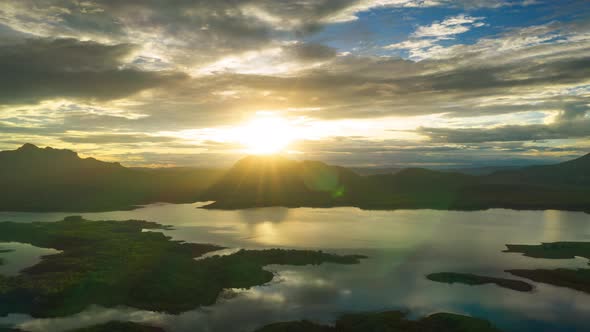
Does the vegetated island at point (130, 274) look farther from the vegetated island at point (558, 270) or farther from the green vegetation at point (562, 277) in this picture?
the vegetated island at point (558, 270)

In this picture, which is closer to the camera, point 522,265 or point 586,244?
point 522,265

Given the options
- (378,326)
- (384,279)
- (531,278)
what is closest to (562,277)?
(531,278)

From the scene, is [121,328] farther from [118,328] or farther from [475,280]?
[475,280]

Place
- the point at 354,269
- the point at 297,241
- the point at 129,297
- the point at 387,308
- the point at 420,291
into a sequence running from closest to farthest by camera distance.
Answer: the point at 387,308 → the point at 129,297 → the point at 420,291 → the point at 354,269 → the point at 297,241

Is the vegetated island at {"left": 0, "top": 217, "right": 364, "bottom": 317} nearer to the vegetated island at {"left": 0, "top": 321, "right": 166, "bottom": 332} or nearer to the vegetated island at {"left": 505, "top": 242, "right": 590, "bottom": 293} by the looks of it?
the vegetated island at {"left": 0, "top": 321, "right": 166, "bottom": 332}

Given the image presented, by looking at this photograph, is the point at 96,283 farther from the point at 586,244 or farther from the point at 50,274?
the point at 586,244

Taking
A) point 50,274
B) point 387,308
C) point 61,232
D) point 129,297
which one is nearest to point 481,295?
point 387,308

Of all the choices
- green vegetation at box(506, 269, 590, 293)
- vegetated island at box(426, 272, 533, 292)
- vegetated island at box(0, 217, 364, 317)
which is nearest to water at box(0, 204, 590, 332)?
vegetated island at box(426, 272, 533, 292)
